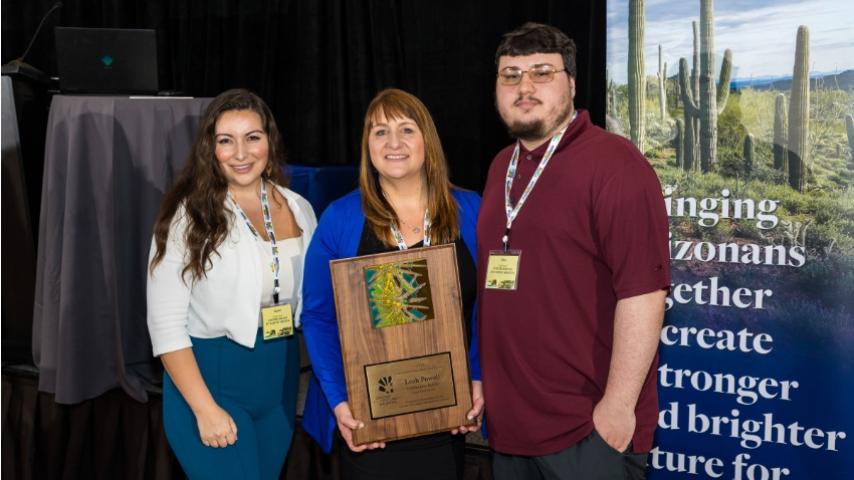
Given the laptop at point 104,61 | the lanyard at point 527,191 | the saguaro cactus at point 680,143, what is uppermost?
the laptop at point 104,61

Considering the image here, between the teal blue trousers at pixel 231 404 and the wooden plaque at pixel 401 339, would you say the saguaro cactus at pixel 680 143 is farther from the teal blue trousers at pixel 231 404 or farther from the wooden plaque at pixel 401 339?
the teal blue trousers at pixel 231 404

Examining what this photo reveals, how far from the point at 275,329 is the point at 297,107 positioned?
239 cm

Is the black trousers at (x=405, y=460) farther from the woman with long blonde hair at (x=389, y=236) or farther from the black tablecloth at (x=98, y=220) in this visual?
the black tablecloth at (x=98, y=220)

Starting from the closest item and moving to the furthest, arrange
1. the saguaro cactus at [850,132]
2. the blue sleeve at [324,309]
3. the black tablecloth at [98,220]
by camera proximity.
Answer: the blue sleeve at [324,309] → the saguaro cactus at [850,132] → the black tablecloth at [98,220]

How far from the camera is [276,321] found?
2.08 metres

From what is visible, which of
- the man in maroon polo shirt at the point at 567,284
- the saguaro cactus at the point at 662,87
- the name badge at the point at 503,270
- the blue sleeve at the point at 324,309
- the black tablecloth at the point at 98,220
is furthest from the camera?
the black tablecloth at the point at 98,220

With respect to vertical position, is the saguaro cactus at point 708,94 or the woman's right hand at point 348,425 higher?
the saguaro cactus at point 708,94

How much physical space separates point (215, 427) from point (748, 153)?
1879 mm

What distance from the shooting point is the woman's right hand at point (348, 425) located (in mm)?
1875

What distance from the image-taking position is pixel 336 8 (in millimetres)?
3988

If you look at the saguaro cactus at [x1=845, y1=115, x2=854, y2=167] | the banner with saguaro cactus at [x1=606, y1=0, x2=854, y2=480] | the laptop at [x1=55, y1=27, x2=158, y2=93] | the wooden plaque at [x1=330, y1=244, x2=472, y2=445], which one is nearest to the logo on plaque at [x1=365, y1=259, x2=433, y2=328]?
the wooden plaque at [x1=330, y1=244, x2=472, y2=445]

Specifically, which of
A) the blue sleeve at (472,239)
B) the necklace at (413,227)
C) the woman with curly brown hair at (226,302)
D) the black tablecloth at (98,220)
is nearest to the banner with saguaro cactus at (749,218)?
the blue sleeve at (472,239)

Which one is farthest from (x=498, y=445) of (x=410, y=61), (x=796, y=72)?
(x=410, y=61)

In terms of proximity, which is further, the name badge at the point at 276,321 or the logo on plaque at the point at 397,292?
the name badge at the point at 276,321
